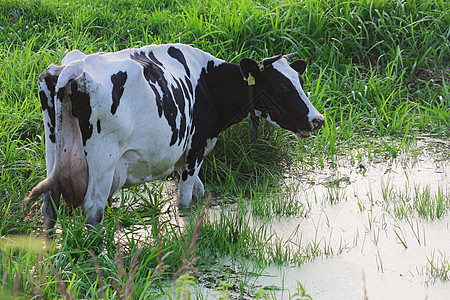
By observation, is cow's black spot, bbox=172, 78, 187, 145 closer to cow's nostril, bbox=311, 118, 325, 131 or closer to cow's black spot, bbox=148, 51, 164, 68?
cow's black spot, bbox=148, 51, 164, 68

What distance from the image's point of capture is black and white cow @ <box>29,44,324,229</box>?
3.51m

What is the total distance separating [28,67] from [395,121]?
3700 millimetres

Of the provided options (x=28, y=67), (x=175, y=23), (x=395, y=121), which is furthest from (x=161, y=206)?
(x=175, y=23)

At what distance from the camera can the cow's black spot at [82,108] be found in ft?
11.3

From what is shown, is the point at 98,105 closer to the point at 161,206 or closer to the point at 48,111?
the point at 48,111

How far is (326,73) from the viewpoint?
279 inches

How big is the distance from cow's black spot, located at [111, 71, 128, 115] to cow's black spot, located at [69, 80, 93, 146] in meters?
0.15

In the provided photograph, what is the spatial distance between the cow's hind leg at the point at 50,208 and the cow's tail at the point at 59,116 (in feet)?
0.60

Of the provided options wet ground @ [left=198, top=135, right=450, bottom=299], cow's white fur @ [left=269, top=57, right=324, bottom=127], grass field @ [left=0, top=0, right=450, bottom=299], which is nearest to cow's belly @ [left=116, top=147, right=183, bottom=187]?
grass field @ [left=0, top=0, right=450, bottom=299]

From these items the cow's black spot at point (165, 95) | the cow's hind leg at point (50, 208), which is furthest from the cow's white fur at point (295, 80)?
the cow's hind leg at point (50, 208)

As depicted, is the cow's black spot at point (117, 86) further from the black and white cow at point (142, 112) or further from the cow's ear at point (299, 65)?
the cow's ear at point (299, 65)

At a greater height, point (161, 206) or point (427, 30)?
point (427, 30)

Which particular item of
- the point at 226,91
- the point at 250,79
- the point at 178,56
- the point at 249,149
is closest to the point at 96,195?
the point at 178,56

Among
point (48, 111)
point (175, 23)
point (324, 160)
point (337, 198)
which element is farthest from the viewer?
point (175, 23)
